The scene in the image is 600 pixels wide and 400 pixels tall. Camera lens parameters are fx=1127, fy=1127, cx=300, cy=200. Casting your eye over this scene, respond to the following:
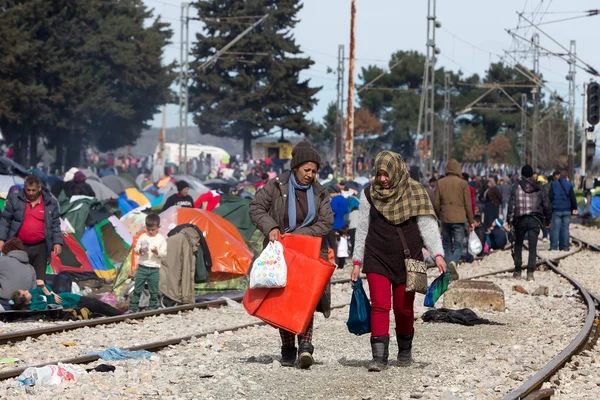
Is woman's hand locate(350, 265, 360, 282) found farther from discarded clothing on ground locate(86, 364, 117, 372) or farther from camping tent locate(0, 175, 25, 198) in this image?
camping tent locate(0, 175, 25, 198)

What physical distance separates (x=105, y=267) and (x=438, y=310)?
8.52 m

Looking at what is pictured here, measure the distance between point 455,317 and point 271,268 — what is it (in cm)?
472

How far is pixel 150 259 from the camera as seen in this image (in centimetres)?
1461

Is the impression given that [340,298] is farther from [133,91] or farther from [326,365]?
[133,91]

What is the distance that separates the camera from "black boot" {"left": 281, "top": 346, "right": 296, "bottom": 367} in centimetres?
902

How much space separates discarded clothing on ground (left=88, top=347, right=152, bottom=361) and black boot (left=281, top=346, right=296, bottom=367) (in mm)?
1434

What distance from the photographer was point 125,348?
408 inches

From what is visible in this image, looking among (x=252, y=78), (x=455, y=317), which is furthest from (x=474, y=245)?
(x=252, y=78)

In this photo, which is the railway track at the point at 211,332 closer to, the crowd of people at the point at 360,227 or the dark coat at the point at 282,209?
the crowd of people at the point at 360,227

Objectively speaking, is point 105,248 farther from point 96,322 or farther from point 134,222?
point 96,322

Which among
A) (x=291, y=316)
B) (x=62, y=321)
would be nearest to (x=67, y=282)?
(x=62, y=321)

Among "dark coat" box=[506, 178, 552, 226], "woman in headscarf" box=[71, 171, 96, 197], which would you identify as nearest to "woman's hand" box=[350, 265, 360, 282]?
"dark coat" box=[506, 178, 552, 226]

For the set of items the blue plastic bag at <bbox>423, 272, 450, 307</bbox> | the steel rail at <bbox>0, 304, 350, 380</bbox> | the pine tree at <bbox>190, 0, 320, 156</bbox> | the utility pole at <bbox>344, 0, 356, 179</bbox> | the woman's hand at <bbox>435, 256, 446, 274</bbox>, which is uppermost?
the pine tree at <bbox>190, 0, 320, 156</bbox>

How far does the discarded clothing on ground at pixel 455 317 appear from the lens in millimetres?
12578
